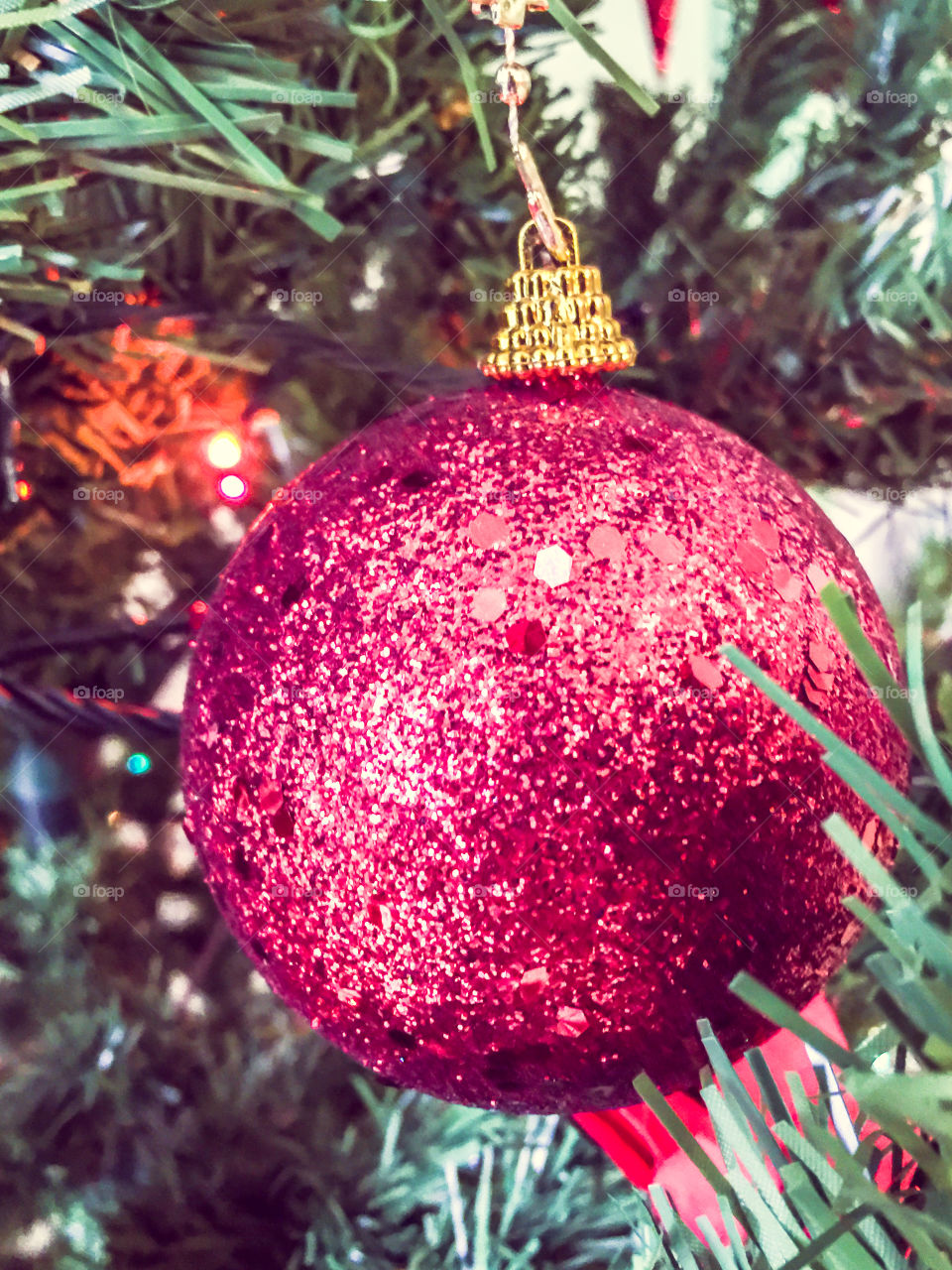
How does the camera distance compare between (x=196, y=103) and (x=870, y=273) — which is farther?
(x=870, y=273)

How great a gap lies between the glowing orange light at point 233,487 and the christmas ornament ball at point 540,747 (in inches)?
14.1

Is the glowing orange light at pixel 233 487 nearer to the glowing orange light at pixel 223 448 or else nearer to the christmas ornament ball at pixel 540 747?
the glowing orange light at pixel 223 448

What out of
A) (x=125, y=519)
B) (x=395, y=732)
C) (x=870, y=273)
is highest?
(x=870, y=273)

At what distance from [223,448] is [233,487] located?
0.09 feet

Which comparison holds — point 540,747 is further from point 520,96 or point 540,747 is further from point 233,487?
point 233,487

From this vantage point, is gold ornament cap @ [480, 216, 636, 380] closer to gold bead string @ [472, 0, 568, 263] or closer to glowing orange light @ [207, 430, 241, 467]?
gold bead string @ [472, 0, 568, 263]

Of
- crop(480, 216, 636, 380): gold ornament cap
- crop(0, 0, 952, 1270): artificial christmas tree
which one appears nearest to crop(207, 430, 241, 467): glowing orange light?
crop(0, 0, 952, 1270): artificial christmas tree

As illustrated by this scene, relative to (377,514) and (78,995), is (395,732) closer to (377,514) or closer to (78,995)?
(377,514)

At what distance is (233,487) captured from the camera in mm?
795

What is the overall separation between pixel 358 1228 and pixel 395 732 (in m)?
0.48

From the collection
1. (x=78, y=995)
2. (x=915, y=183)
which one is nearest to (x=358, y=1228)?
(x=78, y=995)

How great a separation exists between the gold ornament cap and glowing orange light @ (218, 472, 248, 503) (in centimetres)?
34

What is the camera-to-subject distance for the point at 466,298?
31.4 inches

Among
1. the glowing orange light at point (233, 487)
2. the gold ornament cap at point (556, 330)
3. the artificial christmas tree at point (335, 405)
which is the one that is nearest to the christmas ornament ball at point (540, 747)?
the gold ornament cap at point (556, 330)
